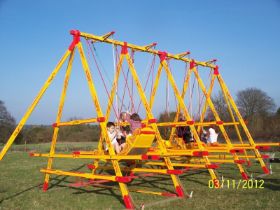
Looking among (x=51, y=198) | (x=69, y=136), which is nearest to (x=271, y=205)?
(x=51, y=198)

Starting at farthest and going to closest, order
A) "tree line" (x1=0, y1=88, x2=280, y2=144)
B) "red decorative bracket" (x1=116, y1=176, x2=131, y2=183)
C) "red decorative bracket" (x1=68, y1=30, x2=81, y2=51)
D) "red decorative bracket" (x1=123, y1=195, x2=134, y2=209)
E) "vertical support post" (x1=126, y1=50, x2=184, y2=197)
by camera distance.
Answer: "tree line" (x1=0, y1=88, x2=280, y2=144), "red decorative bracket" (x1=68, y1=30, x2=81, y2=51), "vertical support post" (x1=126, y1=50, x2=184, y2=197), "red decorative bracket" (x1=116, y1=176, x2=131, y2=183), "red decorative bracket" (x1=123, y1=195, x2=134, y2=209)

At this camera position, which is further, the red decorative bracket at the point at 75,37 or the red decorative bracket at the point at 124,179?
the red decorative bracket at the point at 75,37

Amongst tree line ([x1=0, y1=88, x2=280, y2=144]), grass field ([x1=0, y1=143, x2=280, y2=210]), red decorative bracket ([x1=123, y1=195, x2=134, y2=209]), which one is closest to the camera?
red decorative bracket ([x1=123, y1=195, x2=134, y2=209])

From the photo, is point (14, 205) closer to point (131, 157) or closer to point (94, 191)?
point (94, 191)

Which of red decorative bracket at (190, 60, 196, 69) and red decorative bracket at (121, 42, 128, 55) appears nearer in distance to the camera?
red decorative bracket at (121, 42, 128, 55)

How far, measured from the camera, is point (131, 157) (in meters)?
8.06

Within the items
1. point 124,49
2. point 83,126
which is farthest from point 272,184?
point 83,126

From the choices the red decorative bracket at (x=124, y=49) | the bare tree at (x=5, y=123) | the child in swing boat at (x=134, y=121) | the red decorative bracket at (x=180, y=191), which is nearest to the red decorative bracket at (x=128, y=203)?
the red decorative bracket at (x=180, y=191)

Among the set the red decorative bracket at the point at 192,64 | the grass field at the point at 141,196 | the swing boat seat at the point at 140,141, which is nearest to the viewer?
the grass field at the point at 141,196

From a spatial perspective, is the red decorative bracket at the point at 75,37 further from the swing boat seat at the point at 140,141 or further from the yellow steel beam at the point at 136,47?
the swing boat seat at the point at 140,141

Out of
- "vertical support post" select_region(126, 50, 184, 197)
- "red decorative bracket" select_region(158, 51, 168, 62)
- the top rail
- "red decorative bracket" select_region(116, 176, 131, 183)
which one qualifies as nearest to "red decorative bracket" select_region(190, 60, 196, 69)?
the top rail

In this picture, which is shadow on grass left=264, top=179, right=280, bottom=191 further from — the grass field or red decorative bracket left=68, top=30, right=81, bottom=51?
red decorative bracket left=68, top=30, right=81, bottom=51

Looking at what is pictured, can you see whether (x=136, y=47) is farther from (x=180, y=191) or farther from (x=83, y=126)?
(x=83, y=126)

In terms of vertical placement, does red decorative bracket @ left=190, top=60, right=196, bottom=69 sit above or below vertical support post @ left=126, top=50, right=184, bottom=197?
above
